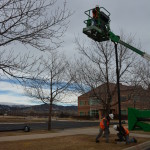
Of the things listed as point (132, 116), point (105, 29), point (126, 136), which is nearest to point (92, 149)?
point (126, 136)

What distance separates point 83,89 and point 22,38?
9181 mm

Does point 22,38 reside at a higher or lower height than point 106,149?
higher

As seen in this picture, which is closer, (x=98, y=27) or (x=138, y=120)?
(x=138, y=120)

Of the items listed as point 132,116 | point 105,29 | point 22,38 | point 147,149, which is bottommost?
point 147,149

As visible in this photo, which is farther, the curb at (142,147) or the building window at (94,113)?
the building window at (94,113)

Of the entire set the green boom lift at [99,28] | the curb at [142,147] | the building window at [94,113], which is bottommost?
the curb at [142,147]

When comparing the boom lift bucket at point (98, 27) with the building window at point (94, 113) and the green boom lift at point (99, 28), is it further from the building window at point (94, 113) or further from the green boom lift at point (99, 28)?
the building window at point (94, 113)

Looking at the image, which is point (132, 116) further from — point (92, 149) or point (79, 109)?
point (79, 109)

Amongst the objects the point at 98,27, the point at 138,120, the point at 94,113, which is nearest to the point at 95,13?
the point at 98,27

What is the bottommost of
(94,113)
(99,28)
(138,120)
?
(138,120)

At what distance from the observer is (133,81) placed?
1602 cm

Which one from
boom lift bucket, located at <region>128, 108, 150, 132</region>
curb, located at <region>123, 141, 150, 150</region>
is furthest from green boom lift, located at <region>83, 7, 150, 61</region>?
boom lift bucket, located at <region>128, 108, 150, 132</region>

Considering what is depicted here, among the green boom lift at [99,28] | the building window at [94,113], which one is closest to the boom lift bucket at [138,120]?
the green boom lift at [99,28]

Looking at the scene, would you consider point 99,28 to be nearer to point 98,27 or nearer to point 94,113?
point 98,27
